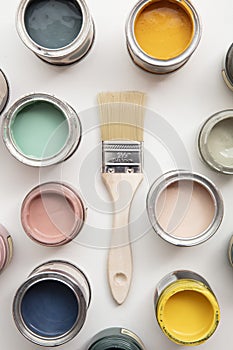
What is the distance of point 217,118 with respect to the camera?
3.84 feet

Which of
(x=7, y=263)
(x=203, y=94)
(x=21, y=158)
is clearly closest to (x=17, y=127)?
(x=21, y=158)

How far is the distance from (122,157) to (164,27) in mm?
289

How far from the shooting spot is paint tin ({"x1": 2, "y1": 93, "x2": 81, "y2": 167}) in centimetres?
116

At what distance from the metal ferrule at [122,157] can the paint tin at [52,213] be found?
99mm

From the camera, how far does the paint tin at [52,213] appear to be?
118 cm

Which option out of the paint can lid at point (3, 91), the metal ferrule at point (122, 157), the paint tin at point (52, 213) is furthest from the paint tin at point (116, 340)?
the paint can lid at point (3, 91)

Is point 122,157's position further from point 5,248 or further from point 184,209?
point 5,248

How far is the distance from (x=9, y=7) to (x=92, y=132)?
332 mm

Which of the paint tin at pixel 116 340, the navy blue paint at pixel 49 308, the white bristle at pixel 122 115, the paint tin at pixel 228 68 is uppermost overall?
the paint tin at pixel 228 68

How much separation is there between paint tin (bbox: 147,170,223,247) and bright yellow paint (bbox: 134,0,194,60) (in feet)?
0.85

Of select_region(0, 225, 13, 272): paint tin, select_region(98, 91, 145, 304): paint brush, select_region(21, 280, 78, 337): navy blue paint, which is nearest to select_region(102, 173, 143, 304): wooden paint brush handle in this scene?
select_region(98, 91, 145, 304): paint brush

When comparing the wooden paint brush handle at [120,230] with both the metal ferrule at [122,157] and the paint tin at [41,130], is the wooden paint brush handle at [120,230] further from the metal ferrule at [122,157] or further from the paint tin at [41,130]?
the paint tin at [41,130]

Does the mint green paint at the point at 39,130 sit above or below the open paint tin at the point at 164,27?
below

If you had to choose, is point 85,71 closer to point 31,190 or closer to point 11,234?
point 31,190
